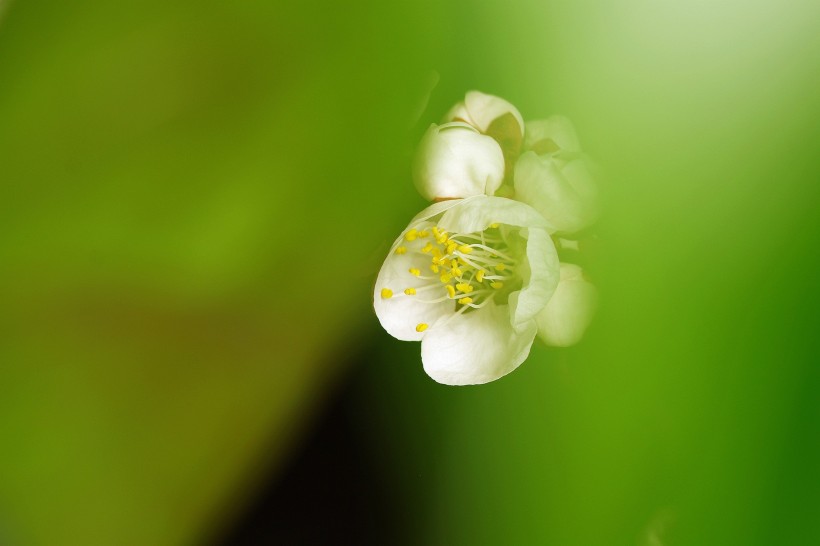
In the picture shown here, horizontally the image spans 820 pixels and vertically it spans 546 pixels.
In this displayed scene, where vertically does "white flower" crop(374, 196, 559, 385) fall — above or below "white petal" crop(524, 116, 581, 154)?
below

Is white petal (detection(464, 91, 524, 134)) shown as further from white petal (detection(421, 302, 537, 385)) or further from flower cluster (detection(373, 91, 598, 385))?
white petal (detection(421, 302, 537, 385))

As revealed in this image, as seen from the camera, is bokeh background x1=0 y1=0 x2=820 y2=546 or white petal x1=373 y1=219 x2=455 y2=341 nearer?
bokeh background x1=0 y1=0 x2=820 y2=546

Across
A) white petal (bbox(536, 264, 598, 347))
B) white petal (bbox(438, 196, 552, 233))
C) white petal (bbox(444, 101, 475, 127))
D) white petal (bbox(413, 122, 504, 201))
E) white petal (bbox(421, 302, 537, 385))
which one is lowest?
white petal (bbox(421, 302, 537, 385))

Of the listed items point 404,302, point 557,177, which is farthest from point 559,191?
point 404,302


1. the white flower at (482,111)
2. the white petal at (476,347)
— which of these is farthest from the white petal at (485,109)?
the white petal at (476,347)

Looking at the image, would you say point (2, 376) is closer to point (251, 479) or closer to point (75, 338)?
point (75, 338)

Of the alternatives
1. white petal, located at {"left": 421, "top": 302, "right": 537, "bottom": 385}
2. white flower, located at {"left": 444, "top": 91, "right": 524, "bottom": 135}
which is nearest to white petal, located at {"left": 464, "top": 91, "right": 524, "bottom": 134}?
white flower, located at {"left": 444, "top": 91, "right": 524, "bottom": 135}
